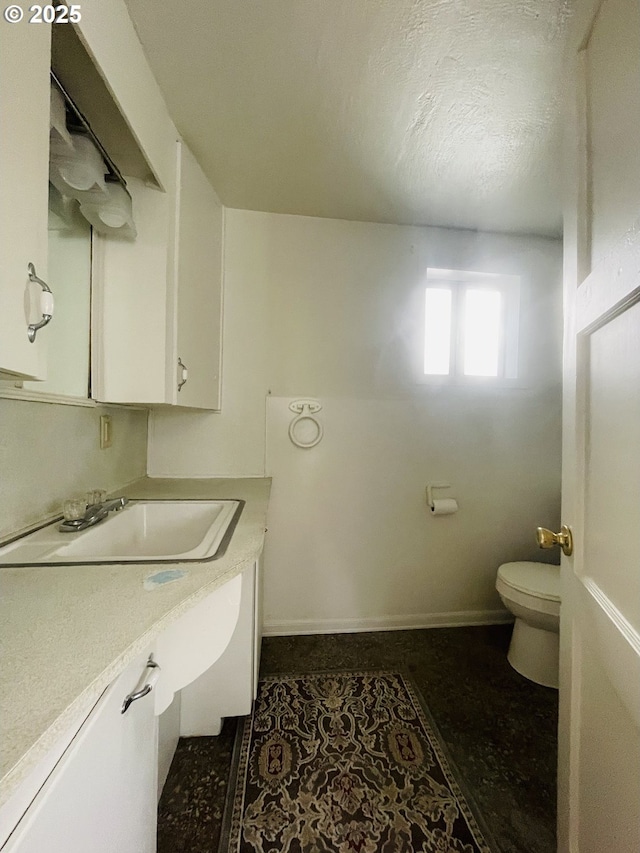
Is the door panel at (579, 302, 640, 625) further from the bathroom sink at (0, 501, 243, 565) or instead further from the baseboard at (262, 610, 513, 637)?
the baseboard at (262, 610, 513, 637)

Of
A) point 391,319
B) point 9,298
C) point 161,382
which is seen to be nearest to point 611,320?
point 9,298

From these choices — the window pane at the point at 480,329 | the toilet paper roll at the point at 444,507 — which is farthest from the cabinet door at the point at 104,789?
the window pane at the point at 480,329

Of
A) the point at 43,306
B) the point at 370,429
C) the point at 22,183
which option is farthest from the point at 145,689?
the point at 370,429

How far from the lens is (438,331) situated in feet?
6.93

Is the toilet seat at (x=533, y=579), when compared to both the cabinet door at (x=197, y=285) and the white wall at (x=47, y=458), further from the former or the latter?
the white wall at (x=47, y=458)

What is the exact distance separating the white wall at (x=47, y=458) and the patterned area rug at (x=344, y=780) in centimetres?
110

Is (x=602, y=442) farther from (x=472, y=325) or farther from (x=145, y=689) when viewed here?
(x=472, y=325)

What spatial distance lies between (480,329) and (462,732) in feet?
6.64

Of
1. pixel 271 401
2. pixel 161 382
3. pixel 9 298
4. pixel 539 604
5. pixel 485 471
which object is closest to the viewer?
pixel 9 298

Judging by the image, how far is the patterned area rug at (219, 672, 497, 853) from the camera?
986 millimetres

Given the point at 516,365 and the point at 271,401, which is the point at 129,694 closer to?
the point at 271,401

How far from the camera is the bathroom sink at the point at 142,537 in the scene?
812 mm

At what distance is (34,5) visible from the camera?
574 millimetres

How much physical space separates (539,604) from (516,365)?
1296 mm
